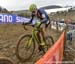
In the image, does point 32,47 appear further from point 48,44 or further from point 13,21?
point 13,21

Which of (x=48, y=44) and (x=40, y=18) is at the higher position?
(x=40, y=18)

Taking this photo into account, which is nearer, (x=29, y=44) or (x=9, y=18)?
(x=29, y=44)

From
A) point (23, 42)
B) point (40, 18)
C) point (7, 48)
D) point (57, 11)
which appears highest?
point (40, 18)

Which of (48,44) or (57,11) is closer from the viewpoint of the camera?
(48,44)

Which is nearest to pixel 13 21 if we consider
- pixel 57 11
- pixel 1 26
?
pixel 1 26

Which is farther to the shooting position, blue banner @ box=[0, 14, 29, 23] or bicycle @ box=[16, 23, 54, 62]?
blue banner @ box=[0, 14, 29, 23]

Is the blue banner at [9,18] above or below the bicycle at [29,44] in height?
below

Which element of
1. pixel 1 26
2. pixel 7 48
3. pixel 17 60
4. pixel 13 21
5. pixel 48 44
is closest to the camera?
pixel 17 60

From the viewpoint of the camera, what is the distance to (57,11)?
279 ft

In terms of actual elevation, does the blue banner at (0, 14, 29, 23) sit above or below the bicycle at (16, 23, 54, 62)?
below

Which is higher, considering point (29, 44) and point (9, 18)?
point (29, 44)

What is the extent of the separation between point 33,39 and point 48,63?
4.38 m

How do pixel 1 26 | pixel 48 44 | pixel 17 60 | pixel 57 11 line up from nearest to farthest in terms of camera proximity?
pixel 17 60 < pixel 48 44 < pixel 1 26 < pixel 57 11

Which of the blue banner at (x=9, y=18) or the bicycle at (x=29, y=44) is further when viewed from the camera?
the blue banner at (x=9, y=18)
